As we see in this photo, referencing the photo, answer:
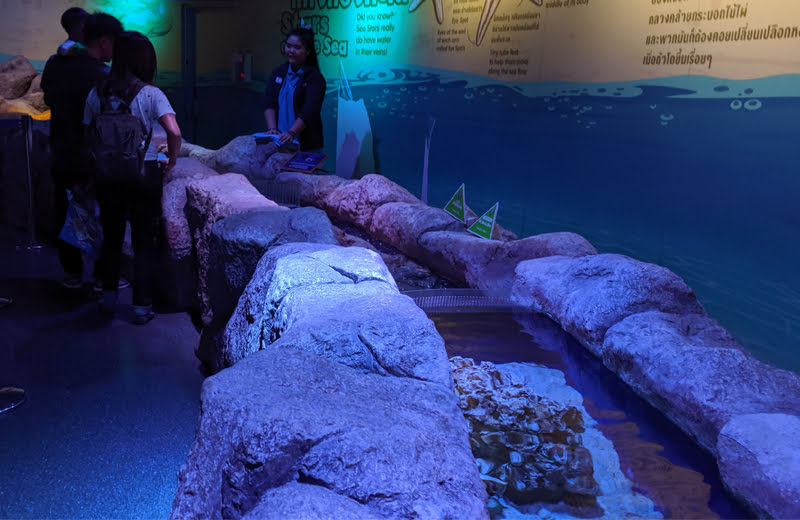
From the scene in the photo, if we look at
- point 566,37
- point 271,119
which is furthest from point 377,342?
point 271,119

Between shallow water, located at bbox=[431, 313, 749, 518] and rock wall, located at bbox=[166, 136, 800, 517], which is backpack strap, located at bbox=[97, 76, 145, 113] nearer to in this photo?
rock wall, located at bbox=[166, 136, 800, 517]

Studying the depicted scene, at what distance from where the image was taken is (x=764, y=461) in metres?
1.69

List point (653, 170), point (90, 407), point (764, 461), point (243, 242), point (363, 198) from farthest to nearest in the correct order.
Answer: point (363, 198) < point (653, 170) < point (243, 242) < point (90, 407) < point (764, 461)

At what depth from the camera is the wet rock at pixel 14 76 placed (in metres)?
7.92

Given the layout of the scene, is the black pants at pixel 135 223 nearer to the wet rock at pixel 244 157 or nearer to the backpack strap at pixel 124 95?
the backpack strap at pixel 124 95

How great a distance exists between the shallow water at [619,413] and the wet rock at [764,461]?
48 mm

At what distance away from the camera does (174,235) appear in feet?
15.1

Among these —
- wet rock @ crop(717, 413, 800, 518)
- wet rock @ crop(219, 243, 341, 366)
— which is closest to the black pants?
wet rock @ crop(219, 243, 341, 366)

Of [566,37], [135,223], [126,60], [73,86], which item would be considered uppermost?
[566,37]

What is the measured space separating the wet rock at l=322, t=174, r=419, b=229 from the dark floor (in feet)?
5.70

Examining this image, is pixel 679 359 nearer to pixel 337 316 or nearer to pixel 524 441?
pixel 524 441

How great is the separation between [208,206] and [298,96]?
7.10 ft

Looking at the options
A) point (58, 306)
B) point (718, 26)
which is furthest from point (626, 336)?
point (58, 306)

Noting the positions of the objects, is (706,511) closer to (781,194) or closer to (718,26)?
(781,194)
